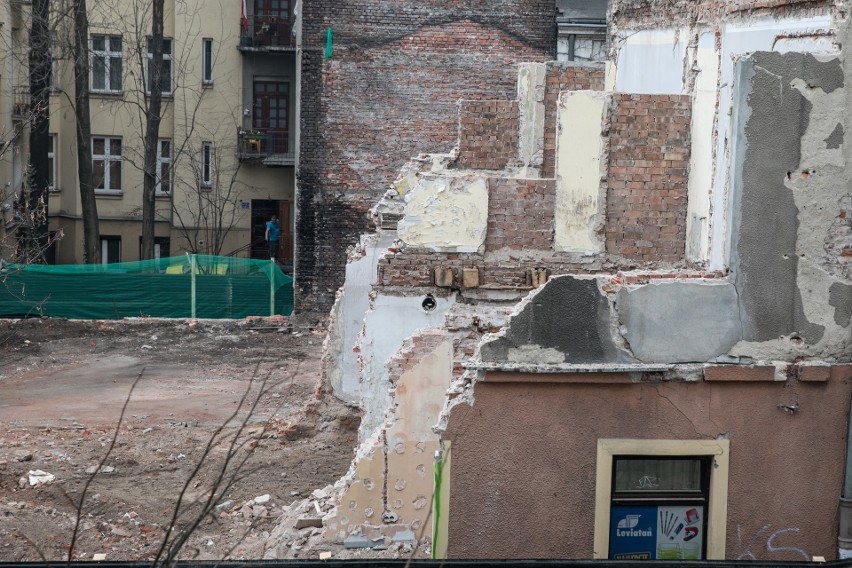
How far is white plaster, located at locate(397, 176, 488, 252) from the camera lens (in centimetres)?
1169

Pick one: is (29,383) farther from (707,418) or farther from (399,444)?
(707,418)

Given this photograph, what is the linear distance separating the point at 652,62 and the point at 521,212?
281 cm

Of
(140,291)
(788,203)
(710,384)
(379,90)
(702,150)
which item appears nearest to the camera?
(788,203)

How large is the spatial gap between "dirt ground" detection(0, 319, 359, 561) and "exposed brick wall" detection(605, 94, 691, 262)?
13.0 feet

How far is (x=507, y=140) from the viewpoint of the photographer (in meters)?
14.3

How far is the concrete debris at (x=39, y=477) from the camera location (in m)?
14.0

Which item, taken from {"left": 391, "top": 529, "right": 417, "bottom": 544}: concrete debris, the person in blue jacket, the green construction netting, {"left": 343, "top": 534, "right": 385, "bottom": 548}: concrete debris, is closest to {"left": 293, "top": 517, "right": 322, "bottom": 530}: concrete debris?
{"left": 343, "top": 534, "right": 385, "bottom": 548}: concrete debris

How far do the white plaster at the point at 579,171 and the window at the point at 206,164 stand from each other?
26392mm

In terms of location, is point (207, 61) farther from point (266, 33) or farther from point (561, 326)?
point (561, 326)

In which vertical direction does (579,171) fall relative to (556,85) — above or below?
below

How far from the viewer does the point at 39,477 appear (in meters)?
14.2

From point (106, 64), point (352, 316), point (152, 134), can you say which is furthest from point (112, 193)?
point (352, 316)

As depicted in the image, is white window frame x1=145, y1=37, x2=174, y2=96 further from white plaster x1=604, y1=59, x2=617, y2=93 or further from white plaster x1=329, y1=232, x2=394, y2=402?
white plaster x1=604, y1=59, x2=617, y2=93

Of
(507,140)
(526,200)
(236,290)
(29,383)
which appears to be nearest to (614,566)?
(526,200)
